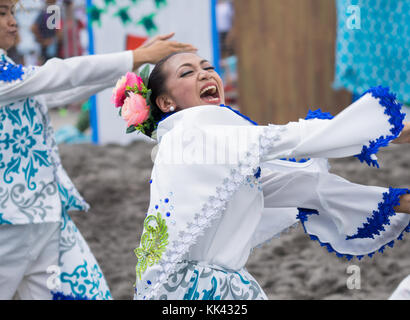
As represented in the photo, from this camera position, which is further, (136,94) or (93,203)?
(93,203)

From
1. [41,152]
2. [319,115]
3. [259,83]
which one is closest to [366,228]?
[319,115]

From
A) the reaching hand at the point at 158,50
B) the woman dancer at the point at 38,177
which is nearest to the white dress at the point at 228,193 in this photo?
the reaching hand at the point at 158,50

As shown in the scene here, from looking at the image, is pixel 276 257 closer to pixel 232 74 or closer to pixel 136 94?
pixel 136 94

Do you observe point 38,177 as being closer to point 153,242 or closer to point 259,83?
point 153,242

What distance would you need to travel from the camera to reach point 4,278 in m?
2.71

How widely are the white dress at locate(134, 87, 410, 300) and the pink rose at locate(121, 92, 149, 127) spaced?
89 mm

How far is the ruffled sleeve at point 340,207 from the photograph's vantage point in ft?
6.72

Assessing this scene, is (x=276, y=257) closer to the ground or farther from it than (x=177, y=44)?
closer to the ground

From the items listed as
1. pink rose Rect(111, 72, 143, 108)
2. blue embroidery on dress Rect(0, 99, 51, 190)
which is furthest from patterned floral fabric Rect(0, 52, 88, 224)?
pink rose Rect(111, 72, 143, 108)

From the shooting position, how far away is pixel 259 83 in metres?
6.49

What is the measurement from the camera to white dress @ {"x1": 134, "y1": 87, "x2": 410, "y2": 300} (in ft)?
5.81

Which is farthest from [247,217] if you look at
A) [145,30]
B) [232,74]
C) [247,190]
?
[232,74]
